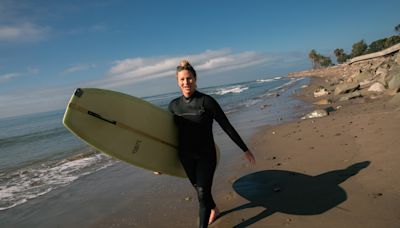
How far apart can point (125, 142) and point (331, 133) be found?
5.28 m

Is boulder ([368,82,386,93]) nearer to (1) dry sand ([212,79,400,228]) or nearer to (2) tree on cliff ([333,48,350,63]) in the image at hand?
(1) dry sand ([212,79,400,228])

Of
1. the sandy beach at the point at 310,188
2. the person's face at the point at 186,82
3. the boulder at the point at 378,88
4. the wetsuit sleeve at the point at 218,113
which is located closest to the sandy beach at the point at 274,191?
the sandy beach at the point at 310,188

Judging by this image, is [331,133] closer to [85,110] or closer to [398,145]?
[398,145]

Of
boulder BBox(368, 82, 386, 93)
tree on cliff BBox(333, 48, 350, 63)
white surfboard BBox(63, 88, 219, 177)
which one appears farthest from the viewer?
tree on cliff BBox(333, 48, 350, 63)

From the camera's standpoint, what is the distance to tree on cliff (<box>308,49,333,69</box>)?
358 feet

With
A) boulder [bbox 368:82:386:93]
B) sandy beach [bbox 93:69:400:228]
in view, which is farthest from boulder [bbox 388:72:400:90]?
sandy beach [bbox 93:69:400:228]

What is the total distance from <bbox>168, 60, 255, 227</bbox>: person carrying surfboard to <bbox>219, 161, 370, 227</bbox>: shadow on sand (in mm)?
711

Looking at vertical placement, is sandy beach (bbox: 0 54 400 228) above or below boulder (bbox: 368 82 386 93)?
below

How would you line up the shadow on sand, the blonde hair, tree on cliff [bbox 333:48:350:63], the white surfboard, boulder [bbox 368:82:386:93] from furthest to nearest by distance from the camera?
tree on cliff [bbox 333:48:350:63]
boulder [bbox 368:82:386:93]
the white surfboard
the shadow on sand
the blonde hair

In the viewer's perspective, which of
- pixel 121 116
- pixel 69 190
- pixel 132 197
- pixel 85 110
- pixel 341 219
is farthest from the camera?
pixel 69 190

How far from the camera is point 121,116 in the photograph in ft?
14.7

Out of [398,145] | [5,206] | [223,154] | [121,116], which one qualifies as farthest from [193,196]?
[5,206]

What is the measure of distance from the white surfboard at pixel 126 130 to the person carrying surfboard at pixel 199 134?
0.60 meters

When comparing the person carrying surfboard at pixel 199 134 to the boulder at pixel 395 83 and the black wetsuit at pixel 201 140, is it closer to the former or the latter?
the black wetsuit at pixel 201 140
